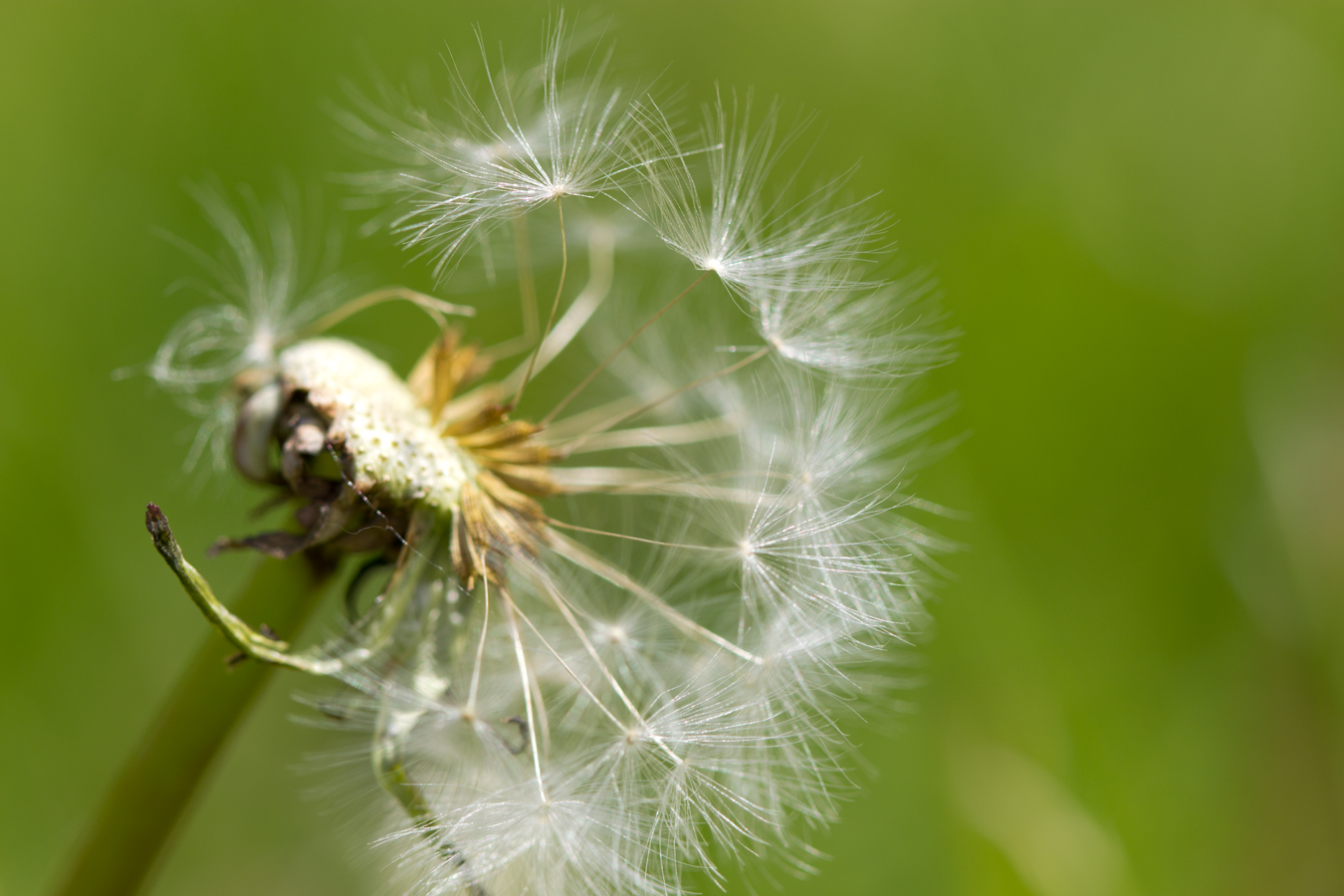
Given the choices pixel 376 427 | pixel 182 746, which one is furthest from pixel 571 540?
pixel 182 746

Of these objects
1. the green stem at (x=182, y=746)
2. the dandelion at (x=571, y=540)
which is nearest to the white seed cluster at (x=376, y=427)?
the dandelion at (x=571, y=540)

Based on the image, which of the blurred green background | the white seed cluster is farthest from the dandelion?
the blurred green background

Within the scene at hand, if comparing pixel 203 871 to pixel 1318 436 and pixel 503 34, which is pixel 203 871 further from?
pixel 1318 436

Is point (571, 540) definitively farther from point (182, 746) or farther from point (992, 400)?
point (992, 400)

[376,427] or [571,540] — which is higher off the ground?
[376,427]

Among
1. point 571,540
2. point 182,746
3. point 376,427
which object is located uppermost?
point 376,427

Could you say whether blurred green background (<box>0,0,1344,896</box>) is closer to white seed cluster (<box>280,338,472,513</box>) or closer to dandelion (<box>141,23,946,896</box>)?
dandelion (<box>141,23,946,896</box>)

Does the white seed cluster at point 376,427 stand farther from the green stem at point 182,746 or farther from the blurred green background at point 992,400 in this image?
the blurred green background at point 992,400

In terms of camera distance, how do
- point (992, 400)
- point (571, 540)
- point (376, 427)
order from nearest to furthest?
point (376, 427) → point (571, 540) → point (992, 400)
